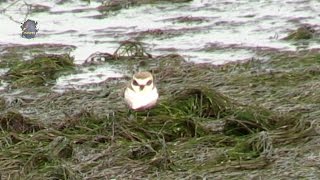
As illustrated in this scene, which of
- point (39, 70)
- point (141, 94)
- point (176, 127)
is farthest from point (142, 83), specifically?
point (39, 70)

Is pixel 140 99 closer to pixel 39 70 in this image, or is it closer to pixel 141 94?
pixel 141 94

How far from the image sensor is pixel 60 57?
46.0 feet

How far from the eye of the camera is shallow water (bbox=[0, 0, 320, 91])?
1513cm

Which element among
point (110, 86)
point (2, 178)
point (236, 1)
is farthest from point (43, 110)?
point (236, 1)

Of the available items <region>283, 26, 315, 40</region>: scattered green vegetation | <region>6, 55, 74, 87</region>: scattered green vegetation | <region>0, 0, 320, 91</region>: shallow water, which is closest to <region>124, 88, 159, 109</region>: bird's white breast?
<region>6, 55, 74, 87</region>: scattered green vegetation

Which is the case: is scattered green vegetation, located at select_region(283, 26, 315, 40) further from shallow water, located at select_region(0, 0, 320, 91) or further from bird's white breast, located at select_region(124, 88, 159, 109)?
bird's white breast, located at select_region(124, 88, 159, 109)

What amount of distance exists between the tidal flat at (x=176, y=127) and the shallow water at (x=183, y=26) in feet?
5.03

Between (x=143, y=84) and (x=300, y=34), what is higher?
(x=143, y=84)

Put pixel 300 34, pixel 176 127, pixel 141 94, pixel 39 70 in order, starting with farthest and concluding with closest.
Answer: pixel 300 34, pixel 39 70, pixel 141 94, pixel 176 127

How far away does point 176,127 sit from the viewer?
388 inches

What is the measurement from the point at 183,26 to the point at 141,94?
7315 millimetres

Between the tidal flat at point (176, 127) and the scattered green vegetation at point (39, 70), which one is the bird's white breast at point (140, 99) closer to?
the tidal flat at point (176, 127)

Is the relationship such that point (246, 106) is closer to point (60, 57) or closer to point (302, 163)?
point (302, 163)

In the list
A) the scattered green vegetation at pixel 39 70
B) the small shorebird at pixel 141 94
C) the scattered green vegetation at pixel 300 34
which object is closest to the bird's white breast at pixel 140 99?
the small shorebird at pixel 141 94
